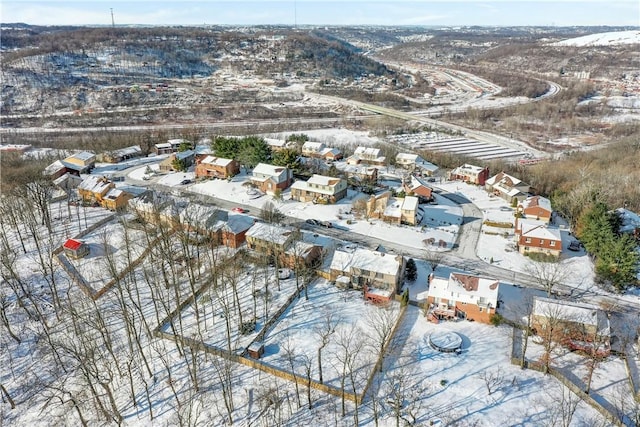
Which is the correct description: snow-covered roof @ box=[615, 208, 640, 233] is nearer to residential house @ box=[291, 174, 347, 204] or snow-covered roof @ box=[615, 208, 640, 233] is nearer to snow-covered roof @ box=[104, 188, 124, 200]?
residential house @ box=[291, 174, 347, 204]

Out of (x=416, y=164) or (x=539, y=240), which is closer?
(x=539, y=240)

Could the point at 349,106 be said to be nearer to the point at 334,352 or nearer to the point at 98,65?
the point at 98,65

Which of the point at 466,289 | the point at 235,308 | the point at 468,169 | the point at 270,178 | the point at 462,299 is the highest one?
the point at 270,178

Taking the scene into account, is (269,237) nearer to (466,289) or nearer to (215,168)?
(466,289)

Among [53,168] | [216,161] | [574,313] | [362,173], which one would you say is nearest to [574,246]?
[574,313]

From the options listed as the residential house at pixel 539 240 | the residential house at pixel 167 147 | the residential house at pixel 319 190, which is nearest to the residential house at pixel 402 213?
the residential house at pixel 319 190

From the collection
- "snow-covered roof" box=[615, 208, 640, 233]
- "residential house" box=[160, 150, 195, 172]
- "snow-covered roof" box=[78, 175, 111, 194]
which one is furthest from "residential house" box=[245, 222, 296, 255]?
"snow-covered roof" box=[615, 208, 640, 233]
